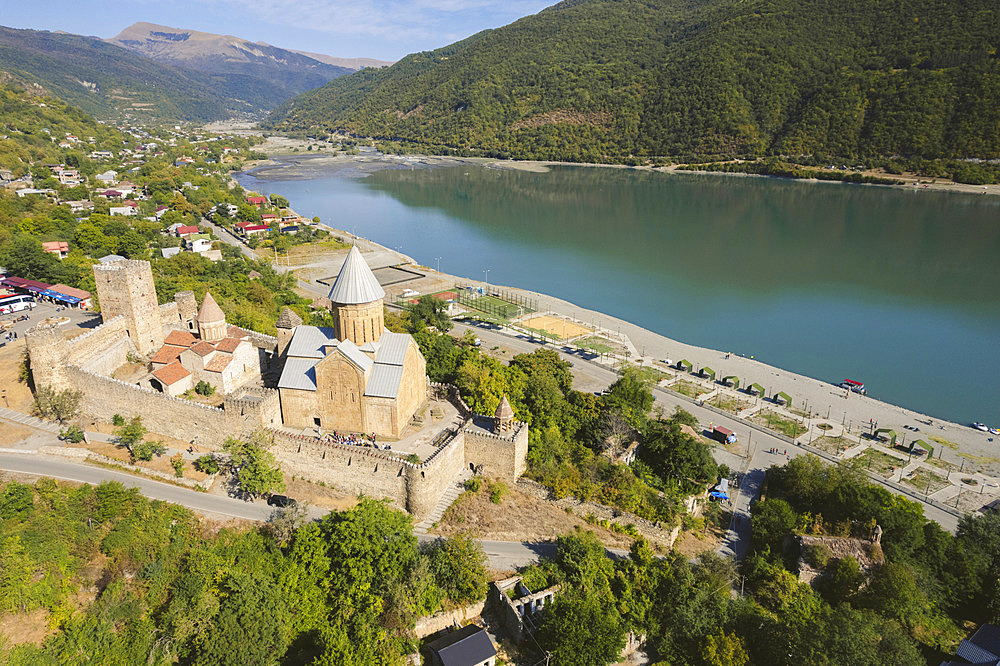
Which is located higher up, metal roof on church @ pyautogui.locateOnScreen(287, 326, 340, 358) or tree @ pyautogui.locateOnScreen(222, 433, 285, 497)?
metal roof on church @ pyautogui.locateOnScreen(287, 326, 340, 358)

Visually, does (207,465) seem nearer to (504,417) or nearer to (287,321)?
(287,321)

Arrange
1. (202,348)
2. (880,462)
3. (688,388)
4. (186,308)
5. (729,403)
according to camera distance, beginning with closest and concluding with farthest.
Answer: (202,348) < (880,462) < (186,308) < (729,403) < (688,388)

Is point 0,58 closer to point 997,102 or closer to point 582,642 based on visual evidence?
point 582,642

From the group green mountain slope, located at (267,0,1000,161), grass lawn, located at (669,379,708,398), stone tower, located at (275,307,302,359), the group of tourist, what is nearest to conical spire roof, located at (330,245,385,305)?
the group of tourist

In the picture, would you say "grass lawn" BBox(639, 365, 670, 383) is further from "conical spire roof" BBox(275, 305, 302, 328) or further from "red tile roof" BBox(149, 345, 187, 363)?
"red tile roof" BBox(149, 345, 187, 363)

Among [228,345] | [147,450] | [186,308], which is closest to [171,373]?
[228,345]

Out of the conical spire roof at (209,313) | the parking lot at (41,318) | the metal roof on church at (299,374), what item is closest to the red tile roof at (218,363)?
the conical spire roof at (209,313)
